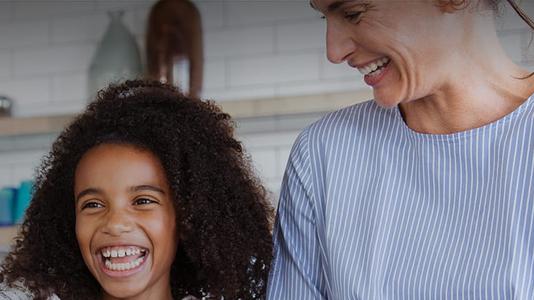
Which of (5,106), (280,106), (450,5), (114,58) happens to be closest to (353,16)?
(450,5)

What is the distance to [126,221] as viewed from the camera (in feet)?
4.15

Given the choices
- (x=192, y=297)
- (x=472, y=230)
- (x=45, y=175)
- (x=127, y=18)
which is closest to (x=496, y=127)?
(x=472, y=230)

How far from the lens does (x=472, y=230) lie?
1.14 m

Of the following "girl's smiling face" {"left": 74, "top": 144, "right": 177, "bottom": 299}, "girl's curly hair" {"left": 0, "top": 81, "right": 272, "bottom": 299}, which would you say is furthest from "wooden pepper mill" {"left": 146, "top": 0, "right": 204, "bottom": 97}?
"girl's smiling face" {"left": 74, "top": 144, "right": 177, "bottom": 299}

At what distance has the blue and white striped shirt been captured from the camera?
3.66 ft

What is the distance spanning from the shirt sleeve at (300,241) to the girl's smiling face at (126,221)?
0.55 feet

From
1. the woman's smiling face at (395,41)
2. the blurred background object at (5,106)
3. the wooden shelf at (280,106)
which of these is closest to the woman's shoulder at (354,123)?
the woman's smiling face at (395,41)

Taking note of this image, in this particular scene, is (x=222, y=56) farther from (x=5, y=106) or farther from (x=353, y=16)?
(x=353, y=16)

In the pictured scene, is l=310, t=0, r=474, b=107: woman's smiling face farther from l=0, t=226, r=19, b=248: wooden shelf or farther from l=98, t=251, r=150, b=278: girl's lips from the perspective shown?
l=0, t=226, r=19, b=248: wooden shelf

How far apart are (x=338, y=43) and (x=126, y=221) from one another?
38 centimetres

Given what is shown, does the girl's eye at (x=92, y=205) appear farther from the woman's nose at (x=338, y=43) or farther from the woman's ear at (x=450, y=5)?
the woman's ear at (x=450, y=5)

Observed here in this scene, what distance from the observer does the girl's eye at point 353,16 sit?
1.11 meters

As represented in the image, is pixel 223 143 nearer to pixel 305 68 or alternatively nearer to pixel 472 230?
pixel 472 230

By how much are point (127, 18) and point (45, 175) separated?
1174mm
